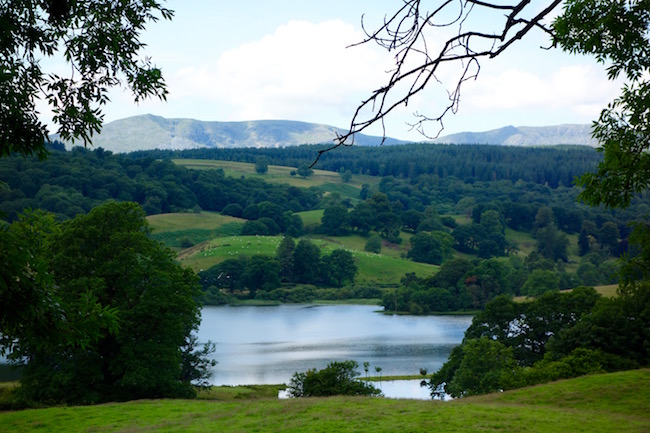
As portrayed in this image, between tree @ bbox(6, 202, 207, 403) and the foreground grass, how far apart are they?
5104 mm

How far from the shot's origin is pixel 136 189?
448 feet

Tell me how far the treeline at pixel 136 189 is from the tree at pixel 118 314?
78.8 metres

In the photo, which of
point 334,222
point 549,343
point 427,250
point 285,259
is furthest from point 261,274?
point 549,343

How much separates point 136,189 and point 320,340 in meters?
84.3

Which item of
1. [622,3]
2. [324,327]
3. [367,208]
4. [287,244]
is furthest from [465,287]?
[622,3]

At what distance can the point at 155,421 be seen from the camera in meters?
18.0

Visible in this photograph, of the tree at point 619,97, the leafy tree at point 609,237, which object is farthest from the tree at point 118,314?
the leafy tree at point 609,237

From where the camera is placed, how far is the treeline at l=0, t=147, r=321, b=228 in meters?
111

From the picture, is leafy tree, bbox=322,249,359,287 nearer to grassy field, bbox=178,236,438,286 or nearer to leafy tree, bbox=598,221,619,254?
grassy field, bbox=178,236,438,286

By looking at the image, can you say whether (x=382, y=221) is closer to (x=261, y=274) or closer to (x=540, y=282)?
(x=261, y=274)

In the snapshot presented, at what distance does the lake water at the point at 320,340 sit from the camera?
4812cm

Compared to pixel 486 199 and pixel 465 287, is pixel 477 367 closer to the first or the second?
pixel 465 287

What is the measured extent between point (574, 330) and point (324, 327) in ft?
144

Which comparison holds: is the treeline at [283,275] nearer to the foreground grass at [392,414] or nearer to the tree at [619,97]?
the foreground grass at [392,414]
